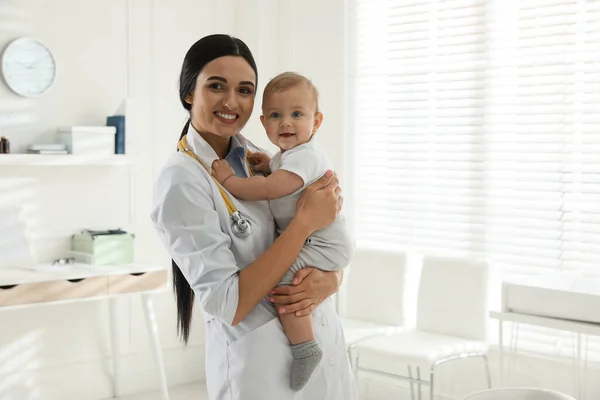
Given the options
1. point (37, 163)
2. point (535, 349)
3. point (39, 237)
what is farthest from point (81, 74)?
point (535, 349)

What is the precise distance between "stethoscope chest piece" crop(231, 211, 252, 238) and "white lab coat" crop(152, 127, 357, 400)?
1cm

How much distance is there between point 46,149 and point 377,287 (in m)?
1.81

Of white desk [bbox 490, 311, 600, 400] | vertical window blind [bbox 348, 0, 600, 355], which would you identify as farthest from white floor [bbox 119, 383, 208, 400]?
white desk [bbox 490, 311, 600, 400]

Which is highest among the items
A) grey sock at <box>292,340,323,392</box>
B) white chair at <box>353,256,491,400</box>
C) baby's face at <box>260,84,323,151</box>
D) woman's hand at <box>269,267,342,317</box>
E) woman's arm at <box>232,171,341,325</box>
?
baby's face at <box>260,84,323,151</box>

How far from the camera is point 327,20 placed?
4.78m

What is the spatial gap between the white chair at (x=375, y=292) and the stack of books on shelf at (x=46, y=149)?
1.60 meters

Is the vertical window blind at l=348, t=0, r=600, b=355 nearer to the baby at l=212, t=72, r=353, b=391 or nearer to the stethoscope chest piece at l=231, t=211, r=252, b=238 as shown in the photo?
the baby at l=212, t=72, r=353, b=391

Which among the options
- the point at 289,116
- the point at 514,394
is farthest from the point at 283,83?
the point at 514,394

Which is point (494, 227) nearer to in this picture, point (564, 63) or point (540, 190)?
point (540, 190)

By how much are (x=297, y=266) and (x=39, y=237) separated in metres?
2.87

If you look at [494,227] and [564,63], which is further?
[494,227]

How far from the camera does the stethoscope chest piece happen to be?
5.59ft

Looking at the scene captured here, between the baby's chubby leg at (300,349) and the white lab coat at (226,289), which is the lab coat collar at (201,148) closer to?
the white lab coat at (226,289)

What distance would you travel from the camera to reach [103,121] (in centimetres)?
456
